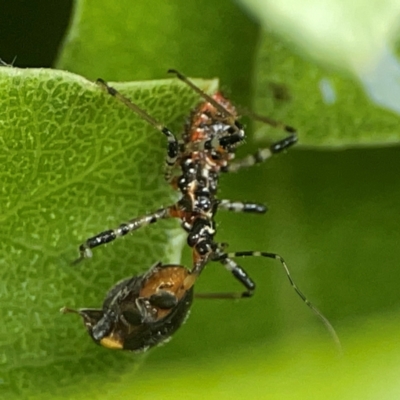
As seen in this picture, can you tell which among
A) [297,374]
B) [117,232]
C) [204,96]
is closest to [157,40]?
[204,96]

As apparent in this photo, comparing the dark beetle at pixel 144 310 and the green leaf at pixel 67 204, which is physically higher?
the green leaf at pixel 67 204

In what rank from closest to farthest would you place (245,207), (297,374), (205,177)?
(297,374)
(245,207)
(205,177)

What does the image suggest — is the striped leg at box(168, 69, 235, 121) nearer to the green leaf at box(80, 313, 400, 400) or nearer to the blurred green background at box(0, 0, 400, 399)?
the blurred green background at box(0, 0, 400, 399)

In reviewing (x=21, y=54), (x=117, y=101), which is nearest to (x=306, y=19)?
(x=117, y=101)

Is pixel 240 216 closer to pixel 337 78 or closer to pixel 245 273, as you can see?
pixel 245 273

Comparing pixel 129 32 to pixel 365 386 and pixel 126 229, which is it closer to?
pixel 126 229

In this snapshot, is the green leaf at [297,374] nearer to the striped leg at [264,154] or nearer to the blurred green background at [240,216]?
the blurred green background at [240,216]

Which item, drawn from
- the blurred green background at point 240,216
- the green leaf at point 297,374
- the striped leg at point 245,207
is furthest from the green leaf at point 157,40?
the green leaf at point 297,374
